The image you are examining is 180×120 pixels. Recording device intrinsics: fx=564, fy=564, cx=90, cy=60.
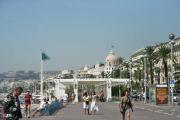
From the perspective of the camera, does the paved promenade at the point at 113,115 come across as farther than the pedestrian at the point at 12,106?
Yes

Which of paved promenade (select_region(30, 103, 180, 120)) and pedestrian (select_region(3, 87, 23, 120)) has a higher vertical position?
pedestrian (select_region(3, 87, 23, 120))

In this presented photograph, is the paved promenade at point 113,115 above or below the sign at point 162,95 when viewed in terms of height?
below

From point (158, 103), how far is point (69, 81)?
53344mm

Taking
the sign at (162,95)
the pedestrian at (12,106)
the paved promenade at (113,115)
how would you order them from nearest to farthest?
the pedestrian at (12,106), the paved promenade at (113,115), the sign at (162,95)

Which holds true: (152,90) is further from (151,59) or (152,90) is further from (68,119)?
(151,59)

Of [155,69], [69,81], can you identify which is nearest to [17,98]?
[69,81]

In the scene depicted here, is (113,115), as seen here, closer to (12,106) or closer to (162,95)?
(12,106)

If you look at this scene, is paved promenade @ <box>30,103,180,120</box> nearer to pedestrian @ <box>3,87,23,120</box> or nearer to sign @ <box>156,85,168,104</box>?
pedestrian @ <box>3,87,23,120</box>

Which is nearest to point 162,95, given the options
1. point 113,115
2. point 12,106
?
point 113,115

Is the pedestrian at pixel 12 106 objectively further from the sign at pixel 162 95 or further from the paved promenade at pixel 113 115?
the sign at pixel 162 95

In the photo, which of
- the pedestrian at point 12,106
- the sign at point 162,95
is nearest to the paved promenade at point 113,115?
the pedestrian at point 12,106

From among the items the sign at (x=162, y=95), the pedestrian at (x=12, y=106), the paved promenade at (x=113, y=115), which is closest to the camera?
the pedestrian at (x=12, y=106)

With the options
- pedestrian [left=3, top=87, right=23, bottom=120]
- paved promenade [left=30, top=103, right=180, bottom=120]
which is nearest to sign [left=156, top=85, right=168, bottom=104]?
paved promenade [left=30, top=103, right=180, bottom=120]

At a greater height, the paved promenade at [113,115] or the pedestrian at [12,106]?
the pedestrian at [12,106]
